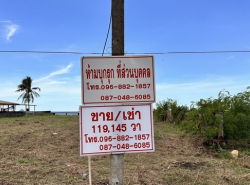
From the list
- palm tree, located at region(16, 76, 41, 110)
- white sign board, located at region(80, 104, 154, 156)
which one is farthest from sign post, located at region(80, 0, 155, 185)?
palm tree, located at region(16, 76, 41, 110)

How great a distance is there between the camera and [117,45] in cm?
296

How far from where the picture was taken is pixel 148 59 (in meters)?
2.87

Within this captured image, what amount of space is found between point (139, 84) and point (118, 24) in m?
0.85

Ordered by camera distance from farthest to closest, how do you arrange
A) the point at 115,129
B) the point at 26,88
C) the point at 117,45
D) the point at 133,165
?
the point at 26,88, the point at 133,165, the point at 117,45, the point at 115,129

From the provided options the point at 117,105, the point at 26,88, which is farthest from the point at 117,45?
the point at 26,88

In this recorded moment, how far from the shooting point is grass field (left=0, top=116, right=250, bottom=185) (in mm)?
4633

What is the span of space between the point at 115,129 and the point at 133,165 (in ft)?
11.0

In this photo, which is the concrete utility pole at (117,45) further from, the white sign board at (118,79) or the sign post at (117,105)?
the white sign board at (118,79)

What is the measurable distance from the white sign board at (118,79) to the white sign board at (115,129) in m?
0.12

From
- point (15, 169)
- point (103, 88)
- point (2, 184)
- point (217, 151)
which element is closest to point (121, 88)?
point (103, 88)

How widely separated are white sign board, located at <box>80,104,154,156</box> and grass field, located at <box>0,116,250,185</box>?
1.76m

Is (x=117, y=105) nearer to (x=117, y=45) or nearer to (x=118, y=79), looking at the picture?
(x=118, y=79)

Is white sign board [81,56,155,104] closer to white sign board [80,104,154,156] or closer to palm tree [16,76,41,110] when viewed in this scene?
white sign board [80,104,154,156]

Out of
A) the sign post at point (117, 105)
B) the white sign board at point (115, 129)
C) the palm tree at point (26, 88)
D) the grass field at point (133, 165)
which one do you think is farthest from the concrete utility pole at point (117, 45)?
the palm tree at point (26, 88)
